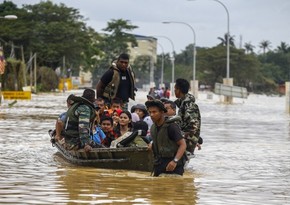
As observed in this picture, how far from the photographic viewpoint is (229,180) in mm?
14680

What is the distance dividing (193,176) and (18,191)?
3.72m

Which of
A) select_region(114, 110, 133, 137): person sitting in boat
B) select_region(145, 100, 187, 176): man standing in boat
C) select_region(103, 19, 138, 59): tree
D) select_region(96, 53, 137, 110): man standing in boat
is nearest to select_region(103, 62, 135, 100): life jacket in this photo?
select_region(96, 53, 137, 110): man standing in boat

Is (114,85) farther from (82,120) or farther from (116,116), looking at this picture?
(82,120)

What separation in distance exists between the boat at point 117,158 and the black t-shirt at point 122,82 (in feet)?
10.3

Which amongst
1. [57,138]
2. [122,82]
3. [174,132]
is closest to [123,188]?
[174,132]

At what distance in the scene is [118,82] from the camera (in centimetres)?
1927

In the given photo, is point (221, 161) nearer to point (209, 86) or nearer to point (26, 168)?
point (26, 168)

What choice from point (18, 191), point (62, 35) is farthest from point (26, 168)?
point (62, 35)

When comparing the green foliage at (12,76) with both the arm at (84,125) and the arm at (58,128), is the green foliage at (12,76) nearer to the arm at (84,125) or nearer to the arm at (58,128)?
the arm at (58,128)

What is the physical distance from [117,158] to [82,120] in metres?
0.90

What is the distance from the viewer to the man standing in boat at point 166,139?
1262 centimetres

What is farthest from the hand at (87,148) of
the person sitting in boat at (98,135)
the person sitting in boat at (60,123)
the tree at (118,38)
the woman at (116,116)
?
the tree at (118,38)

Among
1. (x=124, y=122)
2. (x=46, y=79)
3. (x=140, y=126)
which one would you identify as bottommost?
(x=140, y=126)

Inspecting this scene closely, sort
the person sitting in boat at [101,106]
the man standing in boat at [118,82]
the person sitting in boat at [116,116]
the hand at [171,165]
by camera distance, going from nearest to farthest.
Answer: the hand at [171,165] → the person sitting in boat at [116,116] → the person sitting in boat at [101,106] → the man standing in boat at [118,82]
